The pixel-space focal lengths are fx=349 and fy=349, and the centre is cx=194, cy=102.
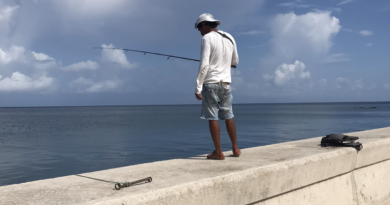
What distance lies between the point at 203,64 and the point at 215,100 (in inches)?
17.6

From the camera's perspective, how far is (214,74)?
4055 millimetres

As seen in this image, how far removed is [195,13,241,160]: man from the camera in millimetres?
3984

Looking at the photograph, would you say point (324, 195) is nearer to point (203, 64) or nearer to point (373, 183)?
point (373, 183)

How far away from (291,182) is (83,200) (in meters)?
2.01

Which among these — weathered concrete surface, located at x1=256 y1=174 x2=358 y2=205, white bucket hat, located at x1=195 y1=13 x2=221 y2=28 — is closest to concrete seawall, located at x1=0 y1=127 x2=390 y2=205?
weathered concrete surface, located at x1=256 y1=174 x2=358 y2=205

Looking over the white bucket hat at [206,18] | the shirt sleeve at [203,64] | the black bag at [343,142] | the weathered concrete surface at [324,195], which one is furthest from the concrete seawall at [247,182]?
the white bucket hat at [206,18]

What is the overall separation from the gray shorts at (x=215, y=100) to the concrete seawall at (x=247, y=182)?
22.0 inches

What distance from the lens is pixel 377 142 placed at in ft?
15.3

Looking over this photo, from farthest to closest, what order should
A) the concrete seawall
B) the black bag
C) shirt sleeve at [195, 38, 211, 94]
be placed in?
the black bag → shirt sleeve at [195, 38, 211, 94] → the concrete seawall

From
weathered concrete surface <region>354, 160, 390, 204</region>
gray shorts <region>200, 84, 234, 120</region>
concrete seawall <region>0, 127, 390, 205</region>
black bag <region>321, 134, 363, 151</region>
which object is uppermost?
gray shorts <region>200, 84, 234, 120</region>

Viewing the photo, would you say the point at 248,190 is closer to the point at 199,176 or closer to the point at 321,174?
the point at 199,176

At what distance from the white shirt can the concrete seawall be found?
97 cm

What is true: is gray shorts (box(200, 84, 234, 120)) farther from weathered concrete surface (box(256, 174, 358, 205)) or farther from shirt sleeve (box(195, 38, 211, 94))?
weathered concrete surface (box(256, 174, 358, 205))

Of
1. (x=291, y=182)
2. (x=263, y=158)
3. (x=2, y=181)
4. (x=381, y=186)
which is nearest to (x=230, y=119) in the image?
(x=263, y=158)
